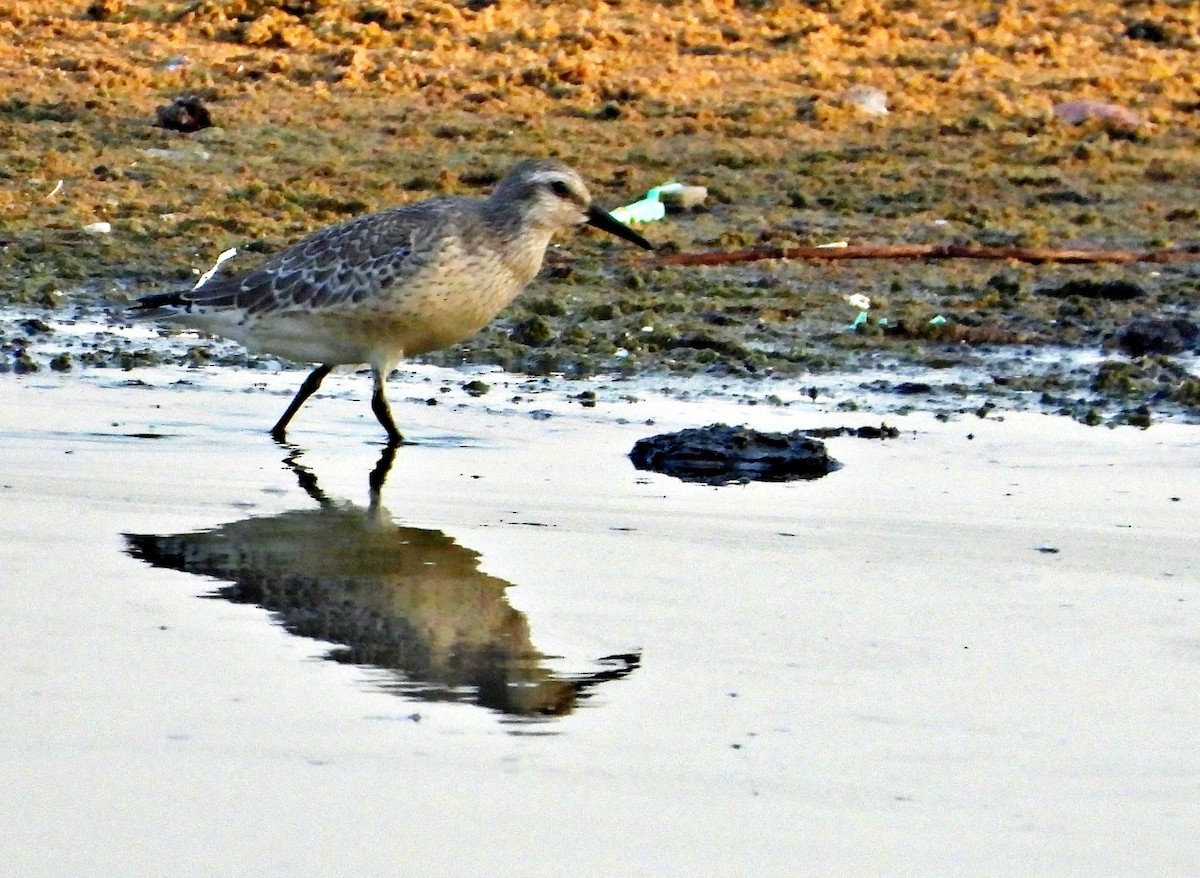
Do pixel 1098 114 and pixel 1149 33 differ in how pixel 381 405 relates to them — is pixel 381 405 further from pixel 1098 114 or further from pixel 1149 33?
pixel 1149 33

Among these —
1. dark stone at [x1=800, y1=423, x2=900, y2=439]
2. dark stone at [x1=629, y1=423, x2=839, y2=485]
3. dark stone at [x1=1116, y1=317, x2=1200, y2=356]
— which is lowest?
dark stone at [x1=629, y1=423, x2=839, y2=485]

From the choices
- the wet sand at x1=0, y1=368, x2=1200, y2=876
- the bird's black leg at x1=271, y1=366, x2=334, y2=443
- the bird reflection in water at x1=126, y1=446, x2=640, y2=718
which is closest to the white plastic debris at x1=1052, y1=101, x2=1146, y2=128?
the wet sand at x1=0, y1=368, x2=1200, y2=876

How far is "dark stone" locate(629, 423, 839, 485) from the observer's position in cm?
700

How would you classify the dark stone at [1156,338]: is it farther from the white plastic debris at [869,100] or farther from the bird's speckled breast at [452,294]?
the white plastic debris at [869,100]

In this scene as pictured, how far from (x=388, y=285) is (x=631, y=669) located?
2983 millimetres

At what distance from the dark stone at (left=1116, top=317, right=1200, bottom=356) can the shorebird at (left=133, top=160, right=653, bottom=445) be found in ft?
7.47

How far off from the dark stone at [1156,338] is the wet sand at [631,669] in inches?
55.6

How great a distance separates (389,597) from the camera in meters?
5.47

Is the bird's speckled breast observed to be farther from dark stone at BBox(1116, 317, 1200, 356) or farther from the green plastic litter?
the green plastic litter

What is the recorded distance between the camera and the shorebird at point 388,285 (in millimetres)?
7668

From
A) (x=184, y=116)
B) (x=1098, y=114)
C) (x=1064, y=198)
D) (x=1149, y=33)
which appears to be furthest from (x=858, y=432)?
(x=1149, y=33)

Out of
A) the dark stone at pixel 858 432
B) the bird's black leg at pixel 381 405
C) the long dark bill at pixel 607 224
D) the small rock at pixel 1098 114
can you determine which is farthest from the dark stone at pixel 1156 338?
the small rock at pixel 1098 114

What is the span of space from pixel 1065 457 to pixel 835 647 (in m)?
2.49

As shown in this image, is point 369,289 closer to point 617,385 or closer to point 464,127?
point 617,385
